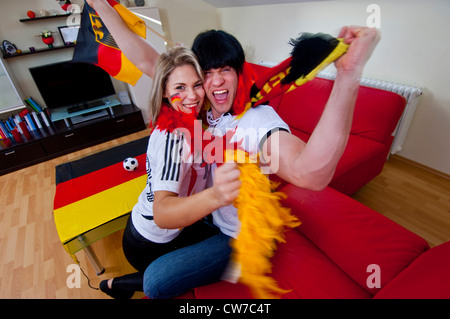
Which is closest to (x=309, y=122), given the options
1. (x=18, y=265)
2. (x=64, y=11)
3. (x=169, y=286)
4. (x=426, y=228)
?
(x=426, y=228)

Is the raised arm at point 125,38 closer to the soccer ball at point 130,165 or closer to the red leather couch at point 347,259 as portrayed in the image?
the soccer ball at point 130,165

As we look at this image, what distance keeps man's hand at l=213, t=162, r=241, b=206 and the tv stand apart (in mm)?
3288

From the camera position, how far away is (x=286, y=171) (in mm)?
648

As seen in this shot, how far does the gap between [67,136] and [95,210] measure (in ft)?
7.01

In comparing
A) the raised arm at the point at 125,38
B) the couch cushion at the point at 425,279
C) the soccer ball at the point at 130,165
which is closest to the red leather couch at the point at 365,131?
the couch cushion at the point at 425,279

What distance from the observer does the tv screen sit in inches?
119

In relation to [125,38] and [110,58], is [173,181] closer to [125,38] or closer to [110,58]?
[125,38]

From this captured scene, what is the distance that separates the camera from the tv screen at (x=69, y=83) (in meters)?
3.03

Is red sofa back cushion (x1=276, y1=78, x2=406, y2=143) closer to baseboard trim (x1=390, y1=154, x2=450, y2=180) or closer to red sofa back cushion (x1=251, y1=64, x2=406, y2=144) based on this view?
red sofa back cushion (x1=251, y1=64, x2=406, y2=144)

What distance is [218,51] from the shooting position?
0.88 metres

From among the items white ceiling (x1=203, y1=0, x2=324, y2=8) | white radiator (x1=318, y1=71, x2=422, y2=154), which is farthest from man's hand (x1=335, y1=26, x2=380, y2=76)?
white ceiling (x1=203, y1=0, x2=324, y2=8)
